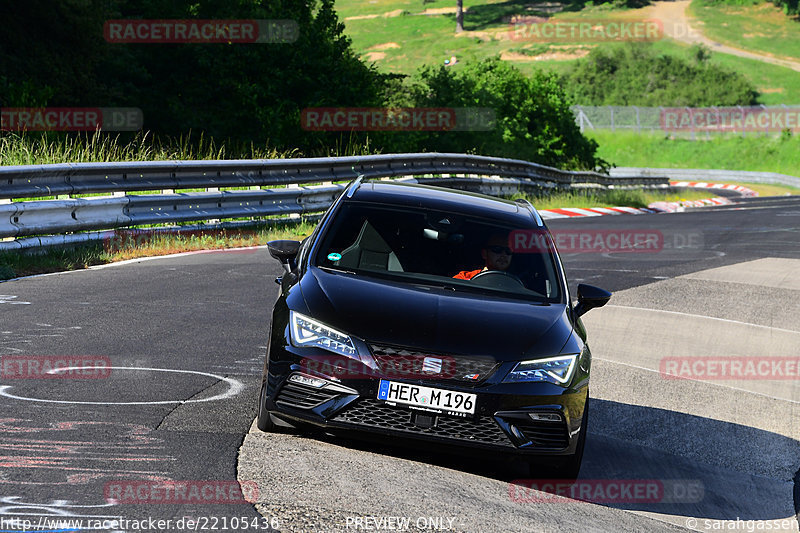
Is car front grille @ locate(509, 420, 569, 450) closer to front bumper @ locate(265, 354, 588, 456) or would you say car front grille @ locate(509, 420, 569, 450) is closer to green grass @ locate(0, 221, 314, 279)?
front bumper @ locate(265, 354, 588, 456)

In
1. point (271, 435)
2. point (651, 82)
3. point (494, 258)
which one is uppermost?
point (494, 258)

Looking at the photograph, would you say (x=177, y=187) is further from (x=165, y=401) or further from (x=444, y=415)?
(x=444, y=415)

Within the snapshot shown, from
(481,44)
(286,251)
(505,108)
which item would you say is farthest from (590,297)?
(481,44)

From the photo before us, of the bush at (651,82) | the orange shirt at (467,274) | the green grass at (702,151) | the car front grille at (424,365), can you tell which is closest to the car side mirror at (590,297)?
the orange shirt at (467,274)

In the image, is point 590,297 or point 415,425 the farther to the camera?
point 590,297

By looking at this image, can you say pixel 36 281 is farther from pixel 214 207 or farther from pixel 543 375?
pixel 543 375

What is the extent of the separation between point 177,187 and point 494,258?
8915 millimetres

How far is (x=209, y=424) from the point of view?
5.93 meters

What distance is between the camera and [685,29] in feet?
406

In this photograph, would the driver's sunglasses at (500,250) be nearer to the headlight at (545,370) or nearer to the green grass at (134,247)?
the headlight at (545,370)

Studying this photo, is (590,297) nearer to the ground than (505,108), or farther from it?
farther from it

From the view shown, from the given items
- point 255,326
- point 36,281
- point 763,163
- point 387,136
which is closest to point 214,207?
point 36,281

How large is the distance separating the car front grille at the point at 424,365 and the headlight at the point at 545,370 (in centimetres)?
16

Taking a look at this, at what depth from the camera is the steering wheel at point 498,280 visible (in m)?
6.49
